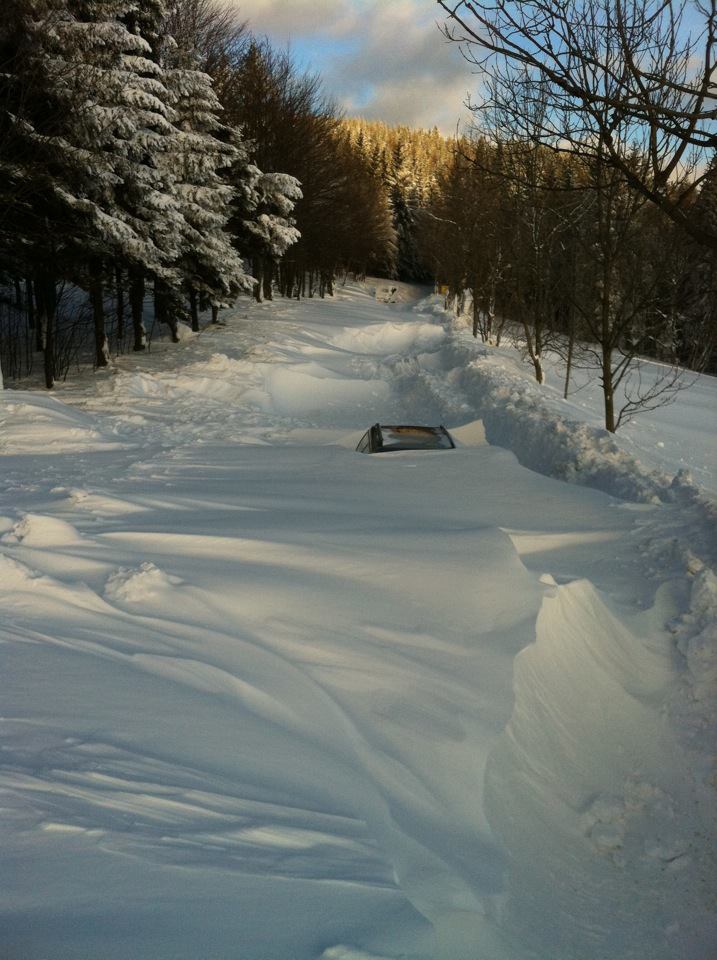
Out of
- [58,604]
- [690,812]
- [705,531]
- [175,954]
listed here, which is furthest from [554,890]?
[705,531]

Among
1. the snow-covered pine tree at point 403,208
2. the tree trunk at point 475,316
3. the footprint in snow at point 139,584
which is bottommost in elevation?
the footprint in snow at point 139,584

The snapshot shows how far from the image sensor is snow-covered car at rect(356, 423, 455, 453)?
30.4ft

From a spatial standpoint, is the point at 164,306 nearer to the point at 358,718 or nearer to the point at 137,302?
the point at 137,302

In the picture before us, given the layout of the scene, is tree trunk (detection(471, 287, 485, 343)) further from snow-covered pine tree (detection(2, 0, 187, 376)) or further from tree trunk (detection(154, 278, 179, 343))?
snow-covered pine tree (detection(2, 0, 187, 376))

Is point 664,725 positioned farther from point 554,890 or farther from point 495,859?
point 495,859

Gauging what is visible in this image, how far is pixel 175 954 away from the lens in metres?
2.02

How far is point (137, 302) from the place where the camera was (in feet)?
70.6

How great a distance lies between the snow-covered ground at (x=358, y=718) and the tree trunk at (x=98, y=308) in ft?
31.6

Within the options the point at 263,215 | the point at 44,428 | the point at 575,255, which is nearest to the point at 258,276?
the point at 263,215

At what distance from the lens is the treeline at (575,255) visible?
1212 cm

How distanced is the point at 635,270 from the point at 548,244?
753 centimetres

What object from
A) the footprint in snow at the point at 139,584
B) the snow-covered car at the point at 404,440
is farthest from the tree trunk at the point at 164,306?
the footprint in snow at the point at 139,584

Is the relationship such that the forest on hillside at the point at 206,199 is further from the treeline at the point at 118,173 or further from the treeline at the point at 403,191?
the treeline at the point at 403,191

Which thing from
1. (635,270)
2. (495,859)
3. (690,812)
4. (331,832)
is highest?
(635,270)
